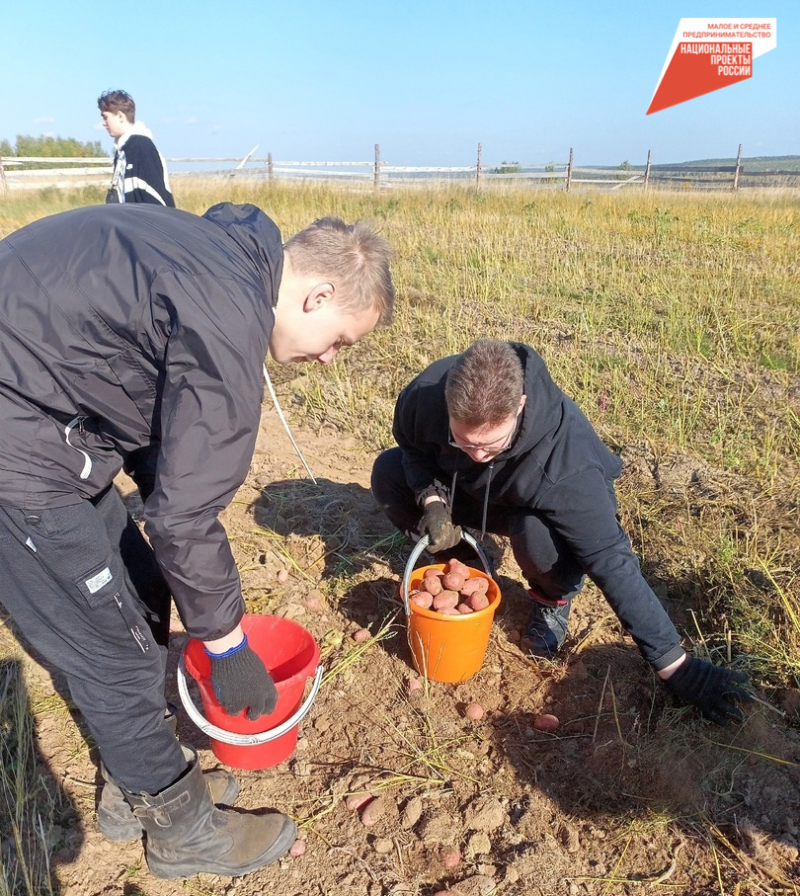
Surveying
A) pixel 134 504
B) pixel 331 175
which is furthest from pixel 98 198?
pixel 134 504

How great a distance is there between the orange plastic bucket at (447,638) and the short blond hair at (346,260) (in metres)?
1.01

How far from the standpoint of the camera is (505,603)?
2936mm

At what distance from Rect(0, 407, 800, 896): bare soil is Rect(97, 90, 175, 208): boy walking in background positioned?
3.23m

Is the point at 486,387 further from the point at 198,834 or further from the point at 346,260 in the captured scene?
the point at 198,834

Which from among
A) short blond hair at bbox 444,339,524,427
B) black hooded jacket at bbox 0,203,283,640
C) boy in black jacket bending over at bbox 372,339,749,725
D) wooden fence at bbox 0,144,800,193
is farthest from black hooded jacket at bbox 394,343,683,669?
wooden fence at bbox 0,144,800,193

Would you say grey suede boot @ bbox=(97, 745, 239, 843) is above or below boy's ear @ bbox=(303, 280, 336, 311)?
below

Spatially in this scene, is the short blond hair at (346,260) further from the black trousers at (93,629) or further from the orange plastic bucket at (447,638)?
the orange plastic bucket at (447,638)

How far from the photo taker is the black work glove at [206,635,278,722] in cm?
153

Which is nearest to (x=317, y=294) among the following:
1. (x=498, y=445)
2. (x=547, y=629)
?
(x=498, y=445)

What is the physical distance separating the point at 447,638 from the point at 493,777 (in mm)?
437

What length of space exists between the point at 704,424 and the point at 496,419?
2310 mm

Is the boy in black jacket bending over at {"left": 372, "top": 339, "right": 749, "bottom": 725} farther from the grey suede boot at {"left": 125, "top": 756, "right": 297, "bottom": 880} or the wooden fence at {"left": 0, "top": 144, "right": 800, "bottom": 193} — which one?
the wooden fence at {"left": 0, "top": 144, "right": 800, "bottom": 193}

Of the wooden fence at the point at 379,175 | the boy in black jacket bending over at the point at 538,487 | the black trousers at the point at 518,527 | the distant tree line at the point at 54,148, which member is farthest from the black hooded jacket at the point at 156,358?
the distant tree line at the point at 54,148

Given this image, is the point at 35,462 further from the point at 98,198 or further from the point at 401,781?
the point at 98,198
